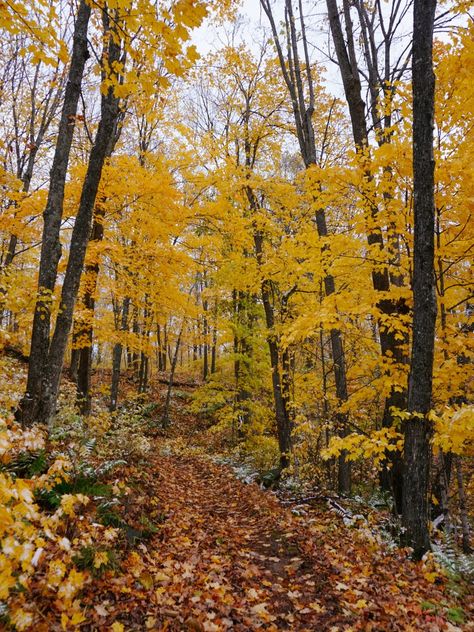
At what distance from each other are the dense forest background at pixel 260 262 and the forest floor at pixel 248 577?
0.17 m

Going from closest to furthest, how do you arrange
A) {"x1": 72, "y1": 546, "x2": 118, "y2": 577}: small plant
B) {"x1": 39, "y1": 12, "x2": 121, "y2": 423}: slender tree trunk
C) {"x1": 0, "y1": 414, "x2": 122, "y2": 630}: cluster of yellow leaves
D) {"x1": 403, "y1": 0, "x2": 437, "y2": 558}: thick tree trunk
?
{"x1": 0, "y1": 414, "x2": 122, "y2": 630}: cluster of yellow leaves → {"x1": 72, "y1": 546, "x2": 118, "y2": 577}: small plant → {"x1": 403, "y1": 0, "x2": 437, "y2": 558}: thick tree trunk → {"x1": 39, "y1": 12, "x2": 121, "y2": 423}: slender tree trunk

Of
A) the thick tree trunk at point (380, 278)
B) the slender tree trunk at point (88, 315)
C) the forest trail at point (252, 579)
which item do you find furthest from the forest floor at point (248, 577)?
the slender tree trunk at point (88, 315)

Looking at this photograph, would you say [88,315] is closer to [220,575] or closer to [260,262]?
[260,262]

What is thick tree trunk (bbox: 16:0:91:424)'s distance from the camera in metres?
6.39

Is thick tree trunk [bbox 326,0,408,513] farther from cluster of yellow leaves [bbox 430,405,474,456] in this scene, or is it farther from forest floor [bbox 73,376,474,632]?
cluster of yellow leaves [bbox 430,405,474,456]

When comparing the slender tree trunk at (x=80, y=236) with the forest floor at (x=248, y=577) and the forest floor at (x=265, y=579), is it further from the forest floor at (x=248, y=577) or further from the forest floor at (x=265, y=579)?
the forest floor at (x=265, y=579)

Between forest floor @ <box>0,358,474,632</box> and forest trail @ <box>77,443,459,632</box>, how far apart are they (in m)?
0.01

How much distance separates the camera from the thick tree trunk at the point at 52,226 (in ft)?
21.0

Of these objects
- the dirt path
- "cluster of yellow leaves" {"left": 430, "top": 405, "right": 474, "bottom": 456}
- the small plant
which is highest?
"cluster of yellow leaves" {"left": 430, "top": 405, "right": 474, "bottom": 456}

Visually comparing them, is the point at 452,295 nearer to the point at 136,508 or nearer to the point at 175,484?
→ the point at 136,508

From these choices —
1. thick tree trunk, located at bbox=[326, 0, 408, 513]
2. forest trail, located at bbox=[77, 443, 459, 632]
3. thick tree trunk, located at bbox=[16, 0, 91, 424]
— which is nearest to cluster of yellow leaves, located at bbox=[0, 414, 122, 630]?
forest trail, located at bbox=[77, 443, 459, 632]

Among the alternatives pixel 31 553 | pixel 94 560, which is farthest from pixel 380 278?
pixel 31 553

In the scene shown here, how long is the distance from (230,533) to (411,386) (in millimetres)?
3552

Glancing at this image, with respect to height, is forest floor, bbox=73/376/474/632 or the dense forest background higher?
the dense forest background
